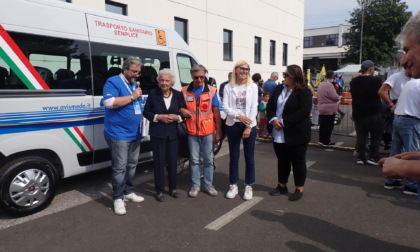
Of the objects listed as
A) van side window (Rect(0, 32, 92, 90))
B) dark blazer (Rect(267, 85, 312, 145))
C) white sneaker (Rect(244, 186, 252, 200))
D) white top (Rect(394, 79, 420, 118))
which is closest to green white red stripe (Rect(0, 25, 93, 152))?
van side window (Rect(0, 32, 92, 90))

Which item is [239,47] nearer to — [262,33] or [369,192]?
[262,33]

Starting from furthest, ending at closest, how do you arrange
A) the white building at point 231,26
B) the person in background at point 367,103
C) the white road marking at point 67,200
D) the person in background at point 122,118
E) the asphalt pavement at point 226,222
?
the white building at point 231,26 < the person in background at point 367,103 < the person in background at point 122,118 < the white road marking at point 67,200 < the asphalt pavement at point 226,222

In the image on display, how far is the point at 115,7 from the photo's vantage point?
10844 millimetres

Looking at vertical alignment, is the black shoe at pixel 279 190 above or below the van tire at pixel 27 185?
below

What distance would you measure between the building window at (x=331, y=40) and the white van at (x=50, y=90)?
6136 cm

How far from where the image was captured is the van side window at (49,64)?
3832 millimetres

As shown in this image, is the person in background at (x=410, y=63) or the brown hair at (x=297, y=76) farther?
the brown hair at (x=297, y=76)

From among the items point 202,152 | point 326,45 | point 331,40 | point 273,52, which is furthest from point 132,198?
point 331,40

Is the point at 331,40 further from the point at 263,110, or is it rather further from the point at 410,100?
the point at 410,100

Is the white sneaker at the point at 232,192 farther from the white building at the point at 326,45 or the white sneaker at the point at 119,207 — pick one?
the white building at the point at 326,45

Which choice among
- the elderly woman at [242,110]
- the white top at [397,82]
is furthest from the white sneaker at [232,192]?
the white top at [397,82]

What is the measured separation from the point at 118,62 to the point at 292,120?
9.03ft

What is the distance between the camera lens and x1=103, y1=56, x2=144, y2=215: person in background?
4.06 meters

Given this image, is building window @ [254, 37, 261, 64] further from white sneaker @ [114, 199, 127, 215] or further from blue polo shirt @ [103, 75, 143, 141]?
white sneaker @ [114, 199, 127, 215]
